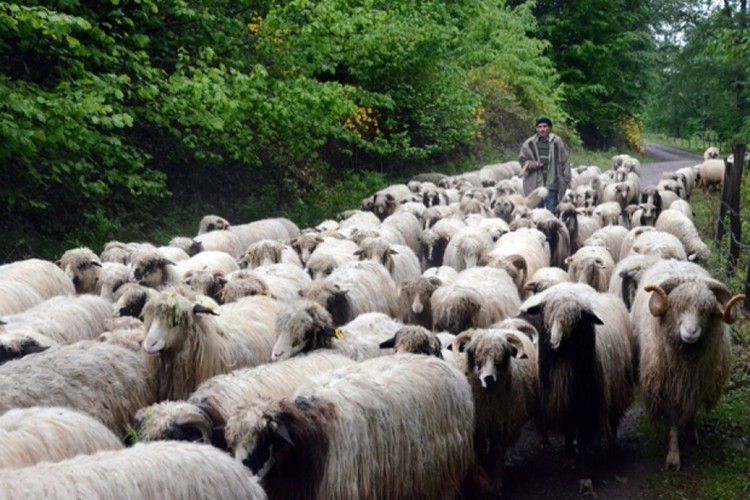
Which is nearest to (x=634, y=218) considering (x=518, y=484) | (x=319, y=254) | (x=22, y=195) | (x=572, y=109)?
(x=319, y=254)

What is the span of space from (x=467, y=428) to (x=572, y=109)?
37303 millimetres

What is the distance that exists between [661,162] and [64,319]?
123 ft

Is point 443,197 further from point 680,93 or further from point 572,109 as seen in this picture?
point 680,93

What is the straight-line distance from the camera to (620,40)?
40.9 metres

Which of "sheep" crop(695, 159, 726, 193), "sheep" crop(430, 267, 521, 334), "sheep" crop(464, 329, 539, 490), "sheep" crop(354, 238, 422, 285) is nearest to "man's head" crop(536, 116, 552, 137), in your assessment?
"sheep" crop(354, 238, 422, 285)

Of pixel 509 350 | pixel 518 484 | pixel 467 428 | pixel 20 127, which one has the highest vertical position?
pixel 20 127

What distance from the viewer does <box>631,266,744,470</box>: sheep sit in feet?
22.0

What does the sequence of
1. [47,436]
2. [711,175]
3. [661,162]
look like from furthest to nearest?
[661,162], [711,175], [47,436]

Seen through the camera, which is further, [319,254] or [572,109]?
[572,109]

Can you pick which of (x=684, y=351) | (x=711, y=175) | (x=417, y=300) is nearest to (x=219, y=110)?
(x=417, y=300)

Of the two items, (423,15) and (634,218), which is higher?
(423,15)

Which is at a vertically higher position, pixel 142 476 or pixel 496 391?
pixel 142 476

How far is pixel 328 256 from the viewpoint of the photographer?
10320mm

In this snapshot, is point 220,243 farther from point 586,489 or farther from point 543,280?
point 586,489
